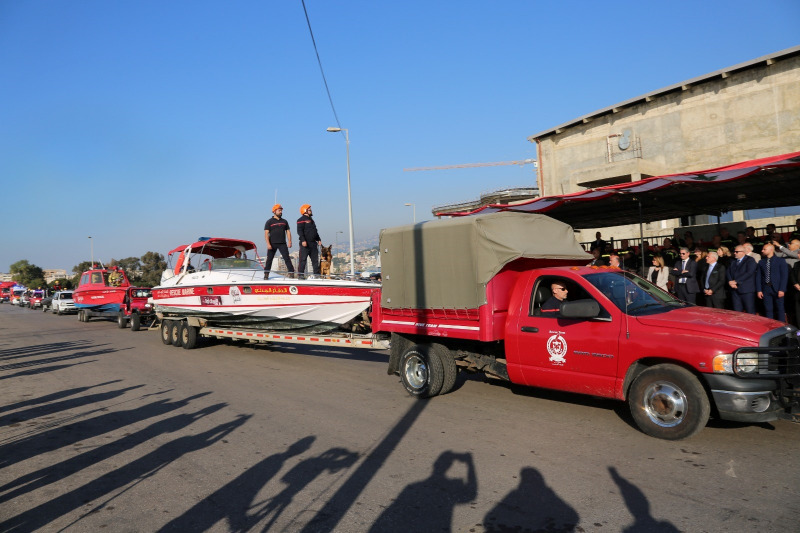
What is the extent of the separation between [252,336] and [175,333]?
13.6 feet

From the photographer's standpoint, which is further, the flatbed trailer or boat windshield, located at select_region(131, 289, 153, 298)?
boat windshield, located at select_region(131, 289, 153, 298)

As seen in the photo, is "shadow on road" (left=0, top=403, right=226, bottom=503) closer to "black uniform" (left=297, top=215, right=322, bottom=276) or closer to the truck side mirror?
the truck side mirror

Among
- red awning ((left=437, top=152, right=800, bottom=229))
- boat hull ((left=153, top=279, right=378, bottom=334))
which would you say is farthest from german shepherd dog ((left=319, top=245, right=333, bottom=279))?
red awning ((left=437, top=152, right=800, bottom=229))

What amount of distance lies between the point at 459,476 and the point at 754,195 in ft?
33.5

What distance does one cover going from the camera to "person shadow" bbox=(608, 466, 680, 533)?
372 cm

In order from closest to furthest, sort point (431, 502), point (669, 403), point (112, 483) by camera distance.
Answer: point (431, 502)
point (112, 483)
point (669, 403)

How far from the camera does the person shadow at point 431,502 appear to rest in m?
3.90

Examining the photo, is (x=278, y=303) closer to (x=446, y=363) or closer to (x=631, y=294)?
(x=446, y=363)

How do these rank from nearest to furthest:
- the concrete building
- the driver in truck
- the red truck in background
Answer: the driver in truck, the red truck in background, the concrete building

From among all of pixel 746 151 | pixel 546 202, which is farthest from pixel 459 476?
pixel 746 151

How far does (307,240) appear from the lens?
483 inches

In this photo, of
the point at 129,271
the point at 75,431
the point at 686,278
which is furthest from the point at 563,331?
the point at 129,271

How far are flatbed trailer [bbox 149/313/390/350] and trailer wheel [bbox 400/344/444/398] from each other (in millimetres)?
1028

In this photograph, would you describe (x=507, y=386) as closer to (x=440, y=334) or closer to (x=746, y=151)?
(x=440, y=334)
